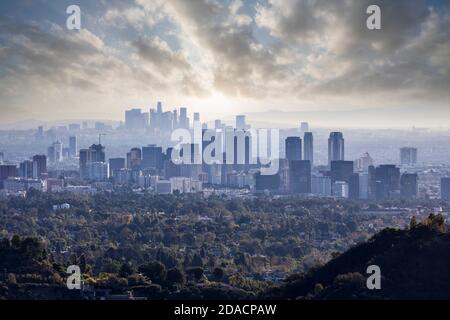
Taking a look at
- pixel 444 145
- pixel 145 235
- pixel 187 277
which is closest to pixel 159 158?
pixel 444 145

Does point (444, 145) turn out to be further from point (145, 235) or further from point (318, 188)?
point (145, 235)

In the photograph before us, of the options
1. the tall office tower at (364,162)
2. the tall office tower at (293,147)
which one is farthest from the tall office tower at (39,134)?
the tall office tower at (364,162)

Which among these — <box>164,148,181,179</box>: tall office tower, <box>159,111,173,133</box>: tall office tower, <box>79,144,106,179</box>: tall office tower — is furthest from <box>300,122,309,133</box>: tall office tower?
<box>79,144,106,179</box>: tall office tower

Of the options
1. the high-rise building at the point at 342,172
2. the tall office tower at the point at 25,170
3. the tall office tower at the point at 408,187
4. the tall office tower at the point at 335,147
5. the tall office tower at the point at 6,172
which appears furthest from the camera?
the tall office tower at the point at 25,170

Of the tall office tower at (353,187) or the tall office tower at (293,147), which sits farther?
the tall office tower at (293,147)

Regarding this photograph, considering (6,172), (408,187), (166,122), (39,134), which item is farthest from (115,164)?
(408,187)

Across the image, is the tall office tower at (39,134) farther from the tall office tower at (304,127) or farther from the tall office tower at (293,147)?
the tall office tower at (304,127)

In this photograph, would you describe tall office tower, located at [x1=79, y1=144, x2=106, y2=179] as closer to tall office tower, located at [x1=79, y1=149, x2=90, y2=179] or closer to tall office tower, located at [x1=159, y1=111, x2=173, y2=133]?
tall office tower, located at [x1=79, y1=149, x2=90, y2=179]
